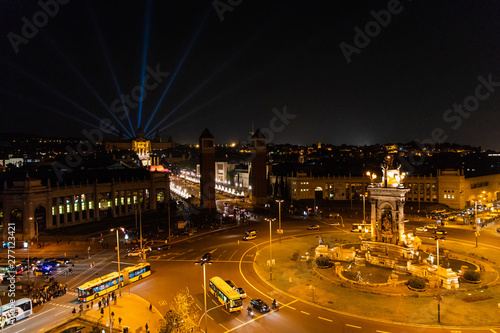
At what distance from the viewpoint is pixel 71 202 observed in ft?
220

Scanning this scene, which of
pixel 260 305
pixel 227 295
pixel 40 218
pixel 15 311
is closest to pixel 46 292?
pixel 15 311

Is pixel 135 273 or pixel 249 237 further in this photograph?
pixel 249 237

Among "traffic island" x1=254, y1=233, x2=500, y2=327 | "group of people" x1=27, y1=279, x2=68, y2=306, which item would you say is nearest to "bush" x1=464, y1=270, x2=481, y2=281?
"traffic island" x1=254, y1=233, x2=500, y2=327

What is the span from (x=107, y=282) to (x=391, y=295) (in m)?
28.5

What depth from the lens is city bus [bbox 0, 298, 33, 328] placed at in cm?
2739

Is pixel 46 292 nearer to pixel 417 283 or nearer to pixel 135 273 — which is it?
pixel 135 273

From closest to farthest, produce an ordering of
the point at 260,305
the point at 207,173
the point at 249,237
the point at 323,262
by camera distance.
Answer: the point at 260,305, the point at 323,262, the point at 249,237, the point at 207,173

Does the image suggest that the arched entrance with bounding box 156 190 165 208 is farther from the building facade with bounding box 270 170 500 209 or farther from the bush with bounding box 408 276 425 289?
the bush with bounding box 408 276 425 289

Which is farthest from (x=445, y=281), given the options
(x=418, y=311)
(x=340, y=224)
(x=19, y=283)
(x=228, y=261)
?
(x=19, y=283)

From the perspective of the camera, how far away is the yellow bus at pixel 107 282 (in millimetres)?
31984

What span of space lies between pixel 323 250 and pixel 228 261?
12971mm

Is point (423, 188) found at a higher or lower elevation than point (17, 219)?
higher

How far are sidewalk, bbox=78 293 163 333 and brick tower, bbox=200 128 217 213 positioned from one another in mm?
53350

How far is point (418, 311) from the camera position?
94.3 feet
